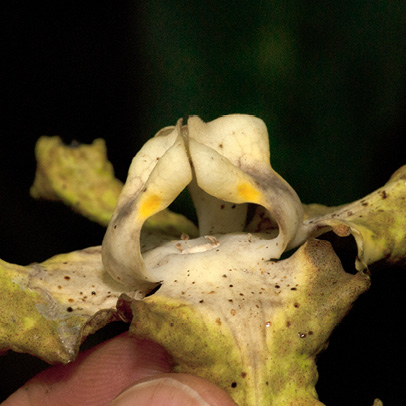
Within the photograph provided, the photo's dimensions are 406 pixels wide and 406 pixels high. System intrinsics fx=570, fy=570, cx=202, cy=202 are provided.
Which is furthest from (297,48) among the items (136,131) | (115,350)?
(115,350)

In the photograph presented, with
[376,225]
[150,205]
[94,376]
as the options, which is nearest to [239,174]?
[150,205]

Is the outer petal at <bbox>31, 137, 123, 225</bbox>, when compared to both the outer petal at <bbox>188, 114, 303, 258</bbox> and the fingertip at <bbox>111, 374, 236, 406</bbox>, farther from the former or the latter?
the fingertip at <bbox>111, 374, 236, 406</bbox>

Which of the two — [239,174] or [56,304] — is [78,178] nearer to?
[56,304]

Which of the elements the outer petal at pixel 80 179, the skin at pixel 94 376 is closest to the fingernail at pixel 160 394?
the skin at pixel 94 376

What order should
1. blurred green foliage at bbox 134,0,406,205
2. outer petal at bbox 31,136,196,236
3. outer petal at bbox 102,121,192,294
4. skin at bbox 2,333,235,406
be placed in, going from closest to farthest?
outer petal at bbox 102,121,192,294 → skin at bbox 2,333,235,406 → blurred green foliage at bbox 134,0,406,205 → outer petal at bbox 31,136,196,236

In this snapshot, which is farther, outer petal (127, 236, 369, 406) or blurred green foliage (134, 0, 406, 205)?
blurred green foliage (134, 0, 406, 205)

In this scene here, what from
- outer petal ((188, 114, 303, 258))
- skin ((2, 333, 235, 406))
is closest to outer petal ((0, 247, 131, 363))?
skin ((2, 333, 235, 406))

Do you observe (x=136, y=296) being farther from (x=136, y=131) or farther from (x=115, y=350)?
(x=136, y=131)
